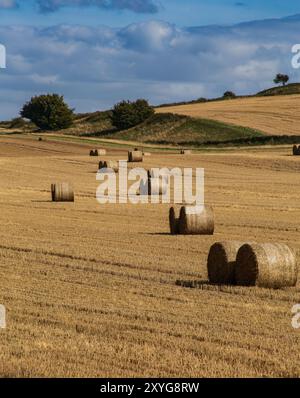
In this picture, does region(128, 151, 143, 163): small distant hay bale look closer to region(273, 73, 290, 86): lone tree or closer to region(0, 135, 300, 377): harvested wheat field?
region(0, 135, 300, 377): harvested wheat field

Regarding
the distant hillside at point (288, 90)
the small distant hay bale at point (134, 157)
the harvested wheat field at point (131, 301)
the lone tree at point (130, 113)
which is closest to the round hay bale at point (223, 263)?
the harvested wheat field at point (131, 301)

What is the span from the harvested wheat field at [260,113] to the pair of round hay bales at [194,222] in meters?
62.5

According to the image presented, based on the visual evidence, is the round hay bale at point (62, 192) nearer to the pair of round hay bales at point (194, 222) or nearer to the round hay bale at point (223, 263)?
the pair of round hay bales at point (194, 222)

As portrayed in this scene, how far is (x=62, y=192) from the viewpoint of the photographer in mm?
38250

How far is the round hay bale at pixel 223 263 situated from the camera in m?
17.0

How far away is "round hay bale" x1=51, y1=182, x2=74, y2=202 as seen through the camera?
1505 inches

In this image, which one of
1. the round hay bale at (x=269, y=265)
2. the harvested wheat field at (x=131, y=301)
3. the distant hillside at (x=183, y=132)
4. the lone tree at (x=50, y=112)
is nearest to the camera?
the harvested wheat field at (x=131, y=301)

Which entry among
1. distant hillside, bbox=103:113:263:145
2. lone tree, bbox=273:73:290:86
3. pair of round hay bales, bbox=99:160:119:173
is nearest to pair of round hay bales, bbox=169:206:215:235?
pair of round hay bales, bbox=99:160:119:173

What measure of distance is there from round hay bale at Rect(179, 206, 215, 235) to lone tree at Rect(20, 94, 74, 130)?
281 feet

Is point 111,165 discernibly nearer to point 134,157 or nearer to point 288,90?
point 134,157

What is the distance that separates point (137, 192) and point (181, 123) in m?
54.2

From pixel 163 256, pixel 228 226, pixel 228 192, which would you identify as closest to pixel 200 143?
pixel 228 192

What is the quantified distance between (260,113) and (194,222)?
248ft

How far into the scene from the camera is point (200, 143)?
88.2 m
